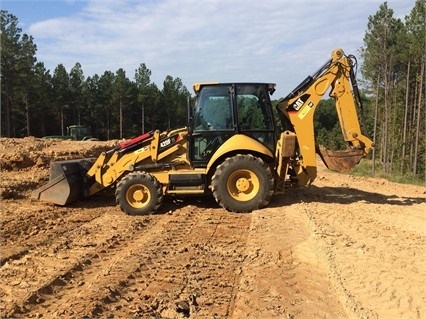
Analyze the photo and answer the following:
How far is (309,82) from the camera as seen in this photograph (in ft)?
32.1

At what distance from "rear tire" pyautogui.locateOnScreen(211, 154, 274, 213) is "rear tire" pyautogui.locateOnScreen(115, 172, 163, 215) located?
3.63 ft

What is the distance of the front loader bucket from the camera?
364 inches

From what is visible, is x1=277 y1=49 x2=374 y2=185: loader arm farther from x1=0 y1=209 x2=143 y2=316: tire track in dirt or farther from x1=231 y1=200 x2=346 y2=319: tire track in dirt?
x1=0 y1=209 x2=143 y2=316: tire track in dirt

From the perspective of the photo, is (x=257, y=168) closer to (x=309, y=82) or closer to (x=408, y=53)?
(x=309, y=82)

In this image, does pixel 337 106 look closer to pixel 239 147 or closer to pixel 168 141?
pixel 239 147

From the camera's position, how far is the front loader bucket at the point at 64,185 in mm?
9250

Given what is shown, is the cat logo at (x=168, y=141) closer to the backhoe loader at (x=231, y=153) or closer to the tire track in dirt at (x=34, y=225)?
the backhoe loader at (x=231, y=153)

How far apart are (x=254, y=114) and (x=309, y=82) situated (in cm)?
145

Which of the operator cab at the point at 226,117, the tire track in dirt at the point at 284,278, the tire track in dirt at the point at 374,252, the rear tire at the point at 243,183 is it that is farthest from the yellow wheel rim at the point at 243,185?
the tire track in dirt at the point at 284,278

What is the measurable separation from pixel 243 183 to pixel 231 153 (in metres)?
0.63

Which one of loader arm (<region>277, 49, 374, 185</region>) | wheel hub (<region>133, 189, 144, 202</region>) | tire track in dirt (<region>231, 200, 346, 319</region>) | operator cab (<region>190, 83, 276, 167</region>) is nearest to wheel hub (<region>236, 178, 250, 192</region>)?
operator cab (<region>190, 83, 276, 167</region>)

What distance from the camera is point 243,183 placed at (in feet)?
29.8

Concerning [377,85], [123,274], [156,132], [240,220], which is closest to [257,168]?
[240,220]

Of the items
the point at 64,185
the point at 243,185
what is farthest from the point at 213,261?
the point at 64,185
